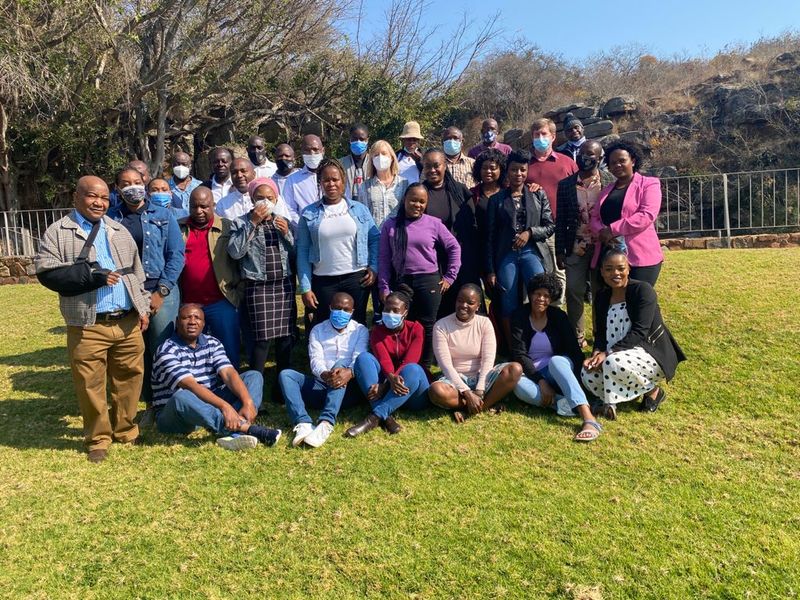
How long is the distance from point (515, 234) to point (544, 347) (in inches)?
42.4

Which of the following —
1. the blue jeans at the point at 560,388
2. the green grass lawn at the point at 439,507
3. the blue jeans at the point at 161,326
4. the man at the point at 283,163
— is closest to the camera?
the green grass lawn at the point at 439,507

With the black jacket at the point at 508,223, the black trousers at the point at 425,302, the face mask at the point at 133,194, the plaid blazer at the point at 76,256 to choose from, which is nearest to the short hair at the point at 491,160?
the black jacket at the point at 508,223

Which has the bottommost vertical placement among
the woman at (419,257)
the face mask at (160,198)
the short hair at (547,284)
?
the short hair at (547,284)

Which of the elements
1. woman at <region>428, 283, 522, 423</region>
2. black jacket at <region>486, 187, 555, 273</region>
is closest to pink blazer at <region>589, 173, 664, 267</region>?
black jacket at <region>486, 187, 555, 273</region>

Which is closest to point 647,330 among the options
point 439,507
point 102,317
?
point 439,507

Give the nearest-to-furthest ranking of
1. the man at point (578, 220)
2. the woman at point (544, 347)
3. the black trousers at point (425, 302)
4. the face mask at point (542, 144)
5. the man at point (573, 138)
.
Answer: the woman at point (544, 347)
the black trousers at point (425, 302)
the man at point (578, 220)
the face mask at point (542, 144)
the man at point (573, 138)

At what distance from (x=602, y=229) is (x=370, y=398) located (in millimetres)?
2591

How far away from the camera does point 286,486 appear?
3.75 meters

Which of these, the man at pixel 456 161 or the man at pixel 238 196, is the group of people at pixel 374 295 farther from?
the man at pixel 456 161

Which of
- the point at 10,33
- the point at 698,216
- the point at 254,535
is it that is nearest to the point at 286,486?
the point at 254,535

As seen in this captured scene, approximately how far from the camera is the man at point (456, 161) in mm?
6301

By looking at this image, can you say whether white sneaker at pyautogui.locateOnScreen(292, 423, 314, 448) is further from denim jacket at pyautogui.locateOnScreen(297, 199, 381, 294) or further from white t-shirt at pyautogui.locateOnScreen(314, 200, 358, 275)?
white t-shirt at pyautogui.locateOnScreen(314, 200, 358, 275)

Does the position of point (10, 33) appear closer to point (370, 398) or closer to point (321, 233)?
point (321, 233)

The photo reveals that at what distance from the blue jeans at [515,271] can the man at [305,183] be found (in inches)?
83.7
